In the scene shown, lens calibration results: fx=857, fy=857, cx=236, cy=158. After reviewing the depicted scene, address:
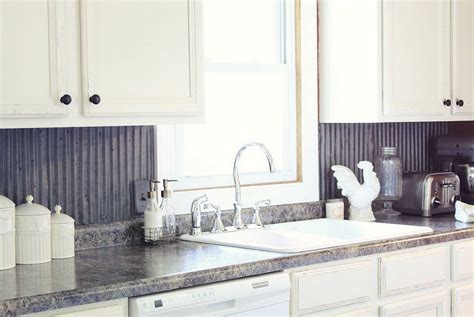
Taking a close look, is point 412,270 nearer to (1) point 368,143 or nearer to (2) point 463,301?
(2) point 463,301

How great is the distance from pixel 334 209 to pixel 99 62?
4.86 ft

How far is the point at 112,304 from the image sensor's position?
2451 mm

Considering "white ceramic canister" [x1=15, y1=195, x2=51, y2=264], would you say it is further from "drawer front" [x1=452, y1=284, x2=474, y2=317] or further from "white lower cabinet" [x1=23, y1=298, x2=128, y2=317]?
"drawer front" [x1=452, y1=284, x2=474, y2=317]

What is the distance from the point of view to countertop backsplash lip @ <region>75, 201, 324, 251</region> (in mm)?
3088

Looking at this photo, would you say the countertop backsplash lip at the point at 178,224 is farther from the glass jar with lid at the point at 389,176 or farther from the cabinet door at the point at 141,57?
the cabinet door at the point at 141,57

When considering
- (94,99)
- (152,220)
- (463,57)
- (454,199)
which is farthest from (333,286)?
(463,57)

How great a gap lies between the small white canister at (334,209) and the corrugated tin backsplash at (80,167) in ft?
3.04

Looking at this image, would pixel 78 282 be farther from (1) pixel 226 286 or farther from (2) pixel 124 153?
(2) pixel 124 153

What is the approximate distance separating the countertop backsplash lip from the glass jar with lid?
346mm

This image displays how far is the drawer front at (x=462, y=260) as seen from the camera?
3502 millimetres

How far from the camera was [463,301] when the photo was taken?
3543 millimetres

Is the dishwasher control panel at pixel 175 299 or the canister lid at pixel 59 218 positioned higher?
the canister lid at pixel 59 218

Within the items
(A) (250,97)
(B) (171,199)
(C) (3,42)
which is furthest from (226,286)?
(A) (250,97)

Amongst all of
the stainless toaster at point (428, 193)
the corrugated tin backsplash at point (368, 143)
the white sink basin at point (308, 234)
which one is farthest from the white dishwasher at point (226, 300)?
the stainless toaster at point (428, 193)
